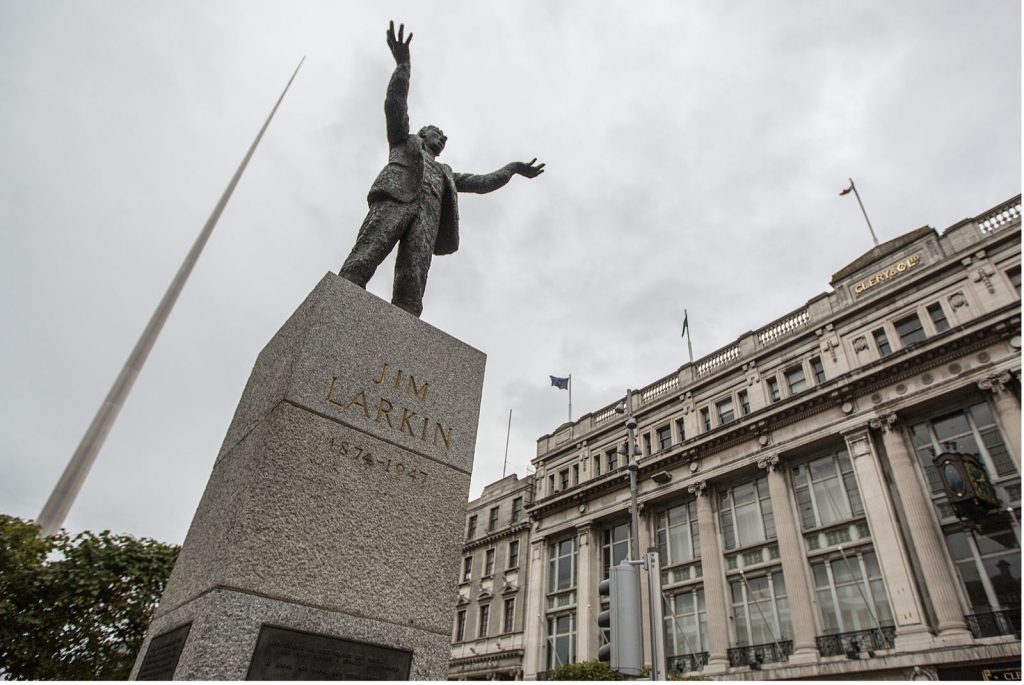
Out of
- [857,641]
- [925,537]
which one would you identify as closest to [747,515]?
[857,641]

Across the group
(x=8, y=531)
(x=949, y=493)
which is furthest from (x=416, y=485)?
(x=949, y=493)

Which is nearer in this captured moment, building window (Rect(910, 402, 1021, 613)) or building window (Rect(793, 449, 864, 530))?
building window (Rect(910, 402, 1021, 613))

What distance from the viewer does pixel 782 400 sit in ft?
84.1

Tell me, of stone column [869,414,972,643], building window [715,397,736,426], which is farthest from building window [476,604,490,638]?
stone column [869,414,972,643]

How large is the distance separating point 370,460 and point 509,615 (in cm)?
3421

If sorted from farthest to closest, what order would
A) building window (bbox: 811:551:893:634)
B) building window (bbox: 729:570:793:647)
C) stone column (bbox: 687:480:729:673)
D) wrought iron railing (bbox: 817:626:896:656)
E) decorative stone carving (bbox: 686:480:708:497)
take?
decorative stone carving (bbox: 686:480:708:497) → stone column (bbox: 687:480:729:673) → building window (bbox: 729:570:793:647) → building window (bbox: 811:551:893:634) → wrought iron railing (bbox: 817:626:896:656)

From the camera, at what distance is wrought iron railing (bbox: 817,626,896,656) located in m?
19.5

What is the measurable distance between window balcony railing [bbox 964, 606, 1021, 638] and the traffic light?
15970 mm

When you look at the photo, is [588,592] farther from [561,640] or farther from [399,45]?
[399,45]

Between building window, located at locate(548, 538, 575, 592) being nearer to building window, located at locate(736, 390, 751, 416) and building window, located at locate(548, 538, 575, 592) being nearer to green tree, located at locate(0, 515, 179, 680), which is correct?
building window, located at locate(736, 390, 751, 416)

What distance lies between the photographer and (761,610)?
23094 mm

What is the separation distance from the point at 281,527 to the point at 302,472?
1.29ft

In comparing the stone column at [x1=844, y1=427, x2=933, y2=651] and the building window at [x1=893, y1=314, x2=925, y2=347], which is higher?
the building window at [x1=893, y1=314, x2=925, y2=347]

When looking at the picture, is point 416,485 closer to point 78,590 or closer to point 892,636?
point 78,590
